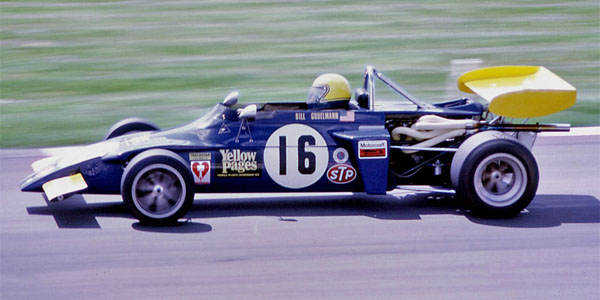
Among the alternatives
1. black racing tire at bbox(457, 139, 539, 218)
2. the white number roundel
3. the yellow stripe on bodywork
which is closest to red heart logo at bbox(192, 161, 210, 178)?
the white number roundel

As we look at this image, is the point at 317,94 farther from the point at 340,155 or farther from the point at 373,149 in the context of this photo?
the point at 373,149

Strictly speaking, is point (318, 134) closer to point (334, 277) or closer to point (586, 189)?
point (334, 277)

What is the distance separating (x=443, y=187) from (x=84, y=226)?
10.0ft

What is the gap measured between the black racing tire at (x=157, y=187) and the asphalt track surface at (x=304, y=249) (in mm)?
134

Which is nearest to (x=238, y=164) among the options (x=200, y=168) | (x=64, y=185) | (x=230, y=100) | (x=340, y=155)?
(x=200, y=168)

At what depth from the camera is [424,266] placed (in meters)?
6.07

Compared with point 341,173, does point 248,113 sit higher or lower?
higher

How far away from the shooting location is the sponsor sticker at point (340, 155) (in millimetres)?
7309

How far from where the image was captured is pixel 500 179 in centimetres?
720

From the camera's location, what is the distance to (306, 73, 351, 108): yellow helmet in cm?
774

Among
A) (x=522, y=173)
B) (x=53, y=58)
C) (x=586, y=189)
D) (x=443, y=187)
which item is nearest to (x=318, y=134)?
(x=443, y=187)

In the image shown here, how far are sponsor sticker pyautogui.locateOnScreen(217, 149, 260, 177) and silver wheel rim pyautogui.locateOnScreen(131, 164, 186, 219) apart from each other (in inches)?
17.0

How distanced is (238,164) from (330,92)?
113cm

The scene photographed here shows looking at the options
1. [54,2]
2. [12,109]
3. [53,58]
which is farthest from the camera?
Result: [54,2]
